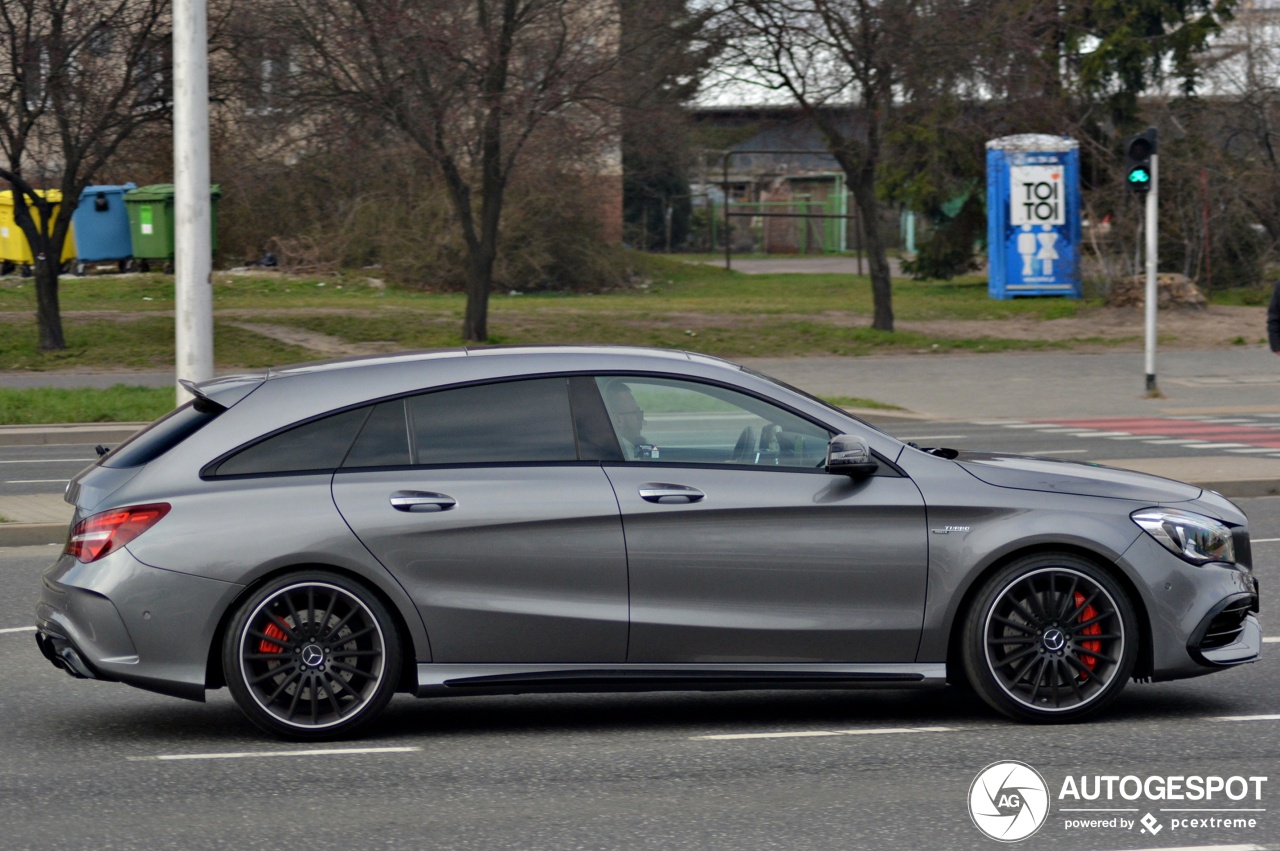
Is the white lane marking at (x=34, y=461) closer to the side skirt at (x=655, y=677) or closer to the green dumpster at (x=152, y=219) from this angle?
the side skirt at (x=655, y=677)

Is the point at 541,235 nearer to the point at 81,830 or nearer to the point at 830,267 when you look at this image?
the point at 830,267

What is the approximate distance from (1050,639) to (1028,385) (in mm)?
18006

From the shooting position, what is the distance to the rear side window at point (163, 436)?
6102 millimetres

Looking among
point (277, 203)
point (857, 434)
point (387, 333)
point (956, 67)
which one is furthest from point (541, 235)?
point (857, 434)

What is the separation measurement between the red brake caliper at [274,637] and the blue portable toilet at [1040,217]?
1231 inches

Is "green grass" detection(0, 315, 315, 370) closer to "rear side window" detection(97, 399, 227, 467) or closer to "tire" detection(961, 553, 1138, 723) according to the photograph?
"rear side window" detection(97, 399, 227, 467)

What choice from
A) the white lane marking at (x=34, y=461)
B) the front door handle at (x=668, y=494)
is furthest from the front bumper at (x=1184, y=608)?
the white lane marking at (x=34, y=461)

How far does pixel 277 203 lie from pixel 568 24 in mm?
13453

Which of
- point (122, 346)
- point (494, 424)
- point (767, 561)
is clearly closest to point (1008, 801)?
point (767, 561)

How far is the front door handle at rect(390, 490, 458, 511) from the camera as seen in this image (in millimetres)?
5934

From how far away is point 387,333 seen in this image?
27234mm

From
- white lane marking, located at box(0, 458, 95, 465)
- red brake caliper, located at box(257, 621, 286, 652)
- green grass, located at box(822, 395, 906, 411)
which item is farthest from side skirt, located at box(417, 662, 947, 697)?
green grass, located at box(822, 395, 906, 411)

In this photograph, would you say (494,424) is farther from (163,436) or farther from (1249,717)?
(1249,717)

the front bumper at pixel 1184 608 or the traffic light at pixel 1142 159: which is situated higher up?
the traffic light at pixel 1142 159
